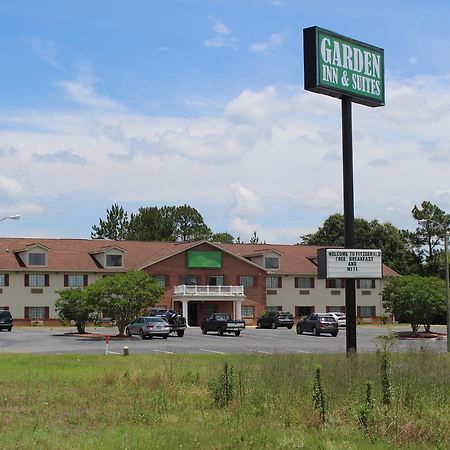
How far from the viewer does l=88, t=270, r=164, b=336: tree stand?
4603 centimetres

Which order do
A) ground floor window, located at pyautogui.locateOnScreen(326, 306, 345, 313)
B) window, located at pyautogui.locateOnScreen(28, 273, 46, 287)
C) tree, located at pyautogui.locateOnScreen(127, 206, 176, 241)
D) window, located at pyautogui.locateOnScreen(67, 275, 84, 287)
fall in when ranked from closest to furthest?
1. window, located at pyautogui.locateOnScreen(28, 273, 46, 287)
2. window, located at pyautogui.locateOnScreen(67, 275, 84, 287)
3. ground floor window, located at pyautogui.locateOnScreen(326, 306, 345, 313)
4. tree, located at pyautogui.locateOnScreen(127, 206, 176, 241)

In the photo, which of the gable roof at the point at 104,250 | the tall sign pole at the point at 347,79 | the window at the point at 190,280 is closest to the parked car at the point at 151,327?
the gable roof at the point at 104,250

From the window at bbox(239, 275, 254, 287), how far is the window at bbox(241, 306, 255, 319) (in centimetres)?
212

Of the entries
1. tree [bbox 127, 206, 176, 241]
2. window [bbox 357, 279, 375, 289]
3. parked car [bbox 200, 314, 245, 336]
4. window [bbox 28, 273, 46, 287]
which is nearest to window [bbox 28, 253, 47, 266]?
window [bbox 28, 273, 46, 287]

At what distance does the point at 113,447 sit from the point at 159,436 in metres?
0.88

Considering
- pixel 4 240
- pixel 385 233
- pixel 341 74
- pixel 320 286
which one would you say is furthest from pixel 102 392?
pixel 385 233

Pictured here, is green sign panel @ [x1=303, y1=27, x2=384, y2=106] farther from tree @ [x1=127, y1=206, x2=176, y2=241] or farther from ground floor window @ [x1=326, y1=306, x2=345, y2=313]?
tree @ [x1=127, y1=206, x2=176, y2=241]

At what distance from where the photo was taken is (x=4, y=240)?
71.4 metres

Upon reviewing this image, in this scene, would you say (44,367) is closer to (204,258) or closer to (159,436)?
(159,436)

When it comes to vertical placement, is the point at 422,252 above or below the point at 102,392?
above

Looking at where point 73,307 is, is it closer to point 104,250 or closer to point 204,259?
point 104,250

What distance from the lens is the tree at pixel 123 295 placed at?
151 feet

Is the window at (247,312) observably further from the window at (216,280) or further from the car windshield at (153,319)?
the car windshield at (153,319)

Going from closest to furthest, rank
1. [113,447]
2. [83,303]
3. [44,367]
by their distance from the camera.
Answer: [113,447] < [44,367] < [83,303]
